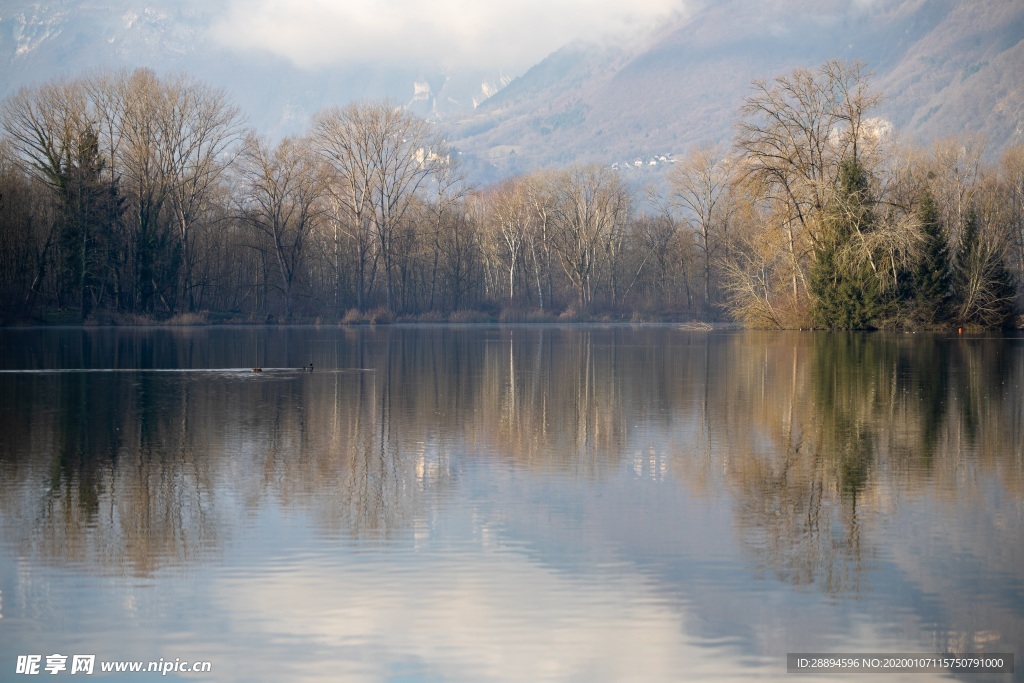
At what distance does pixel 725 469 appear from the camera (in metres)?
13.4

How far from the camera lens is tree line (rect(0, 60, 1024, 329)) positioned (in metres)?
56.6

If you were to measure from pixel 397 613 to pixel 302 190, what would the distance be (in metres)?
68.4

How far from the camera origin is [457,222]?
87.9m

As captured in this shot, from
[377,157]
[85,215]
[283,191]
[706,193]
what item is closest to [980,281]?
[706,193]

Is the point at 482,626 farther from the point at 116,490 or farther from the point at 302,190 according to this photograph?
the point at 302,190

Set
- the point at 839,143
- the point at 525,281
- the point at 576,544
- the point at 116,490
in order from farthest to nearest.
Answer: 1. the point at 525,281
2. the point at 839,143
3. the point at 116,490
4. the point at 576,544

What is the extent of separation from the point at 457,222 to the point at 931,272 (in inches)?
1624

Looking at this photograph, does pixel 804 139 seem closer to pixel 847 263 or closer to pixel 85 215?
pixel 847 263

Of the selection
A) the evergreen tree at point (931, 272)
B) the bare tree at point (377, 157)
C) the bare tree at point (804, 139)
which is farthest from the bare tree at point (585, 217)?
the evergreen tree at point (931, 272)

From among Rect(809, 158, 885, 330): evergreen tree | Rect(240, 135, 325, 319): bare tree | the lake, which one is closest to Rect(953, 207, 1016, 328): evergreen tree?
Rect(809, 158, 885, 330): evergreen tree

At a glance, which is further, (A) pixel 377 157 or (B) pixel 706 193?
(B) pixel 706 193

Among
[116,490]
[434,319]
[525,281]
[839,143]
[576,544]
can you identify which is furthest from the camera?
[525,281]

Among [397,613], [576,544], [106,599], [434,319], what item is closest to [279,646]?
[397,613]

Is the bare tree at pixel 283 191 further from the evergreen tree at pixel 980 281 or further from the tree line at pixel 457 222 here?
the evergreen tree at pixel 980 281
